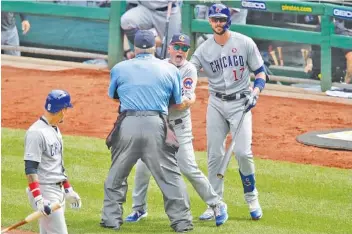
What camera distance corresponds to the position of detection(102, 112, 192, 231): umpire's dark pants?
9.74 m

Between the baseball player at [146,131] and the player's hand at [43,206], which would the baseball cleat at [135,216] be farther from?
the player's hand at [43,206]

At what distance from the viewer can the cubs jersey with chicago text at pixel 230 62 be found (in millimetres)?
10539

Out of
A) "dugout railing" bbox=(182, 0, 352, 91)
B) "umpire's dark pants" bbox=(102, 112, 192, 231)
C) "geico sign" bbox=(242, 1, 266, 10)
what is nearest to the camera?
"umpire's dark pants" bbox=(102, 112, 192, 231)

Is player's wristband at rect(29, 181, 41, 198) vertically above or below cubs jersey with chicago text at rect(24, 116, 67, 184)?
below

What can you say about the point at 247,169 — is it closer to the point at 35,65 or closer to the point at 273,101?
the point at 273,101

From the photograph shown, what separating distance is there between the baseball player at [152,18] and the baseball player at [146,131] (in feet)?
23.7

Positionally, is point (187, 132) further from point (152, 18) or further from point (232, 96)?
point (152, 18)

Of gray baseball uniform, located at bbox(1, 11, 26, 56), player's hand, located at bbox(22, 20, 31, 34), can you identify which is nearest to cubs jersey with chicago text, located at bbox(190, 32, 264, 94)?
player's hand, located at bbox(22, 20, 31, 34)

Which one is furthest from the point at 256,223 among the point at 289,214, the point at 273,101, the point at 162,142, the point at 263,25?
the point at 263,25

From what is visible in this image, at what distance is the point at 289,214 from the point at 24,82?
24.6ft

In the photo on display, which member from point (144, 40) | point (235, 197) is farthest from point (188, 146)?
point (235, 197)

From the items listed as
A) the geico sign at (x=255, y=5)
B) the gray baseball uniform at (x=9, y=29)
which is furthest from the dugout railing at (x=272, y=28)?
the gray baseball uniform at (x=9, y=29)

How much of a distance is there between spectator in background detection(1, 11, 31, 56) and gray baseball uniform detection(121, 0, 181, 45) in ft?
7.62

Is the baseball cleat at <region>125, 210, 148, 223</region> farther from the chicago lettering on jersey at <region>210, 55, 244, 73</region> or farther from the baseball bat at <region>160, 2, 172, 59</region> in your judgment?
the baseball bat at <region>160, 2, 172, 59</region>
